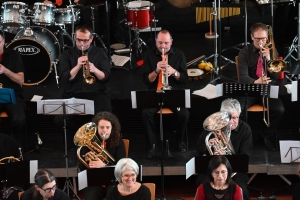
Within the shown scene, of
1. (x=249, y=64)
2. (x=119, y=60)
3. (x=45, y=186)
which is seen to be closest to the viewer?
(x=45, y=186)

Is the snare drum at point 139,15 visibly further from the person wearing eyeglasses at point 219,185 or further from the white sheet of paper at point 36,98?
the person wearing eyeglasses at point 219,185

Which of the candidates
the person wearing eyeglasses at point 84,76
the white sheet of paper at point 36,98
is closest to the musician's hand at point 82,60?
the person wearing eyeglasses at point 84,76

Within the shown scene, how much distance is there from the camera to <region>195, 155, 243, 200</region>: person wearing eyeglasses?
746 centimetres

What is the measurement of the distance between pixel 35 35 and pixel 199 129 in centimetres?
267

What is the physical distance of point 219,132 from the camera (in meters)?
8.00

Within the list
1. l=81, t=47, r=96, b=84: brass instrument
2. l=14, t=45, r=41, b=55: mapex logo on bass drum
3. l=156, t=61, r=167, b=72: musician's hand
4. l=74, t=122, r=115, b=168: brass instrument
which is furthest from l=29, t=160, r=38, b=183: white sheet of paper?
l=14, t=45, r=41, b=55: mapex logo on bass drum

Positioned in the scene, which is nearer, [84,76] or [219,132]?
[219,132]

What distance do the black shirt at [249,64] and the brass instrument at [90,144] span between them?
83.6 inches

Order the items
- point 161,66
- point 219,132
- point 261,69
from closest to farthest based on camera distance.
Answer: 1. point 219,132
2. point 161,66
3. point 261,69

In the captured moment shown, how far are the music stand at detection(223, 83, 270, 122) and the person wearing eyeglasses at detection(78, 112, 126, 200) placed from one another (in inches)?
53.9

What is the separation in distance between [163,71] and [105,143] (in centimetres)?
121

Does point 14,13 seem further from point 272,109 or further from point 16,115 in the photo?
point 272,109

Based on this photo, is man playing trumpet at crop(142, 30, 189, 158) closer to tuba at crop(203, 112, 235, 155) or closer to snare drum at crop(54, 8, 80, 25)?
tuba at crop(203, 112, 235, 155)

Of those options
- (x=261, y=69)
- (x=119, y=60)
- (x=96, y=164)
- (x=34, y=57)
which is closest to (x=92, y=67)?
(x=96, y=164)
